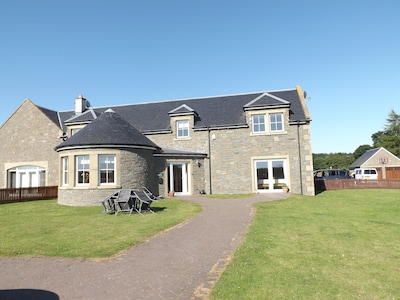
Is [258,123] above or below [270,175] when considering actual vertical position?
above

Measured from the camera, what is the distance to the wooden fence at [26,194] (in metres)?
20.0

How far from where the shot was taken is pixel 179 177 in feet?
70.4

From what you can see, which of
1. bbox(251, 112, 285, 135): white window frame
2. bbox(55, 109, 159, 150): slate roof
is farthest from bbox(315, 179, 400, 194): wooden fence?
bbox(55, 109, 159, 150): slate roof

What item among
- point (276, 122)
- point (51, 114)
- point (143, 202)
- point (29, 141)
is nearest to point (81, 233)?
point (143, 202)

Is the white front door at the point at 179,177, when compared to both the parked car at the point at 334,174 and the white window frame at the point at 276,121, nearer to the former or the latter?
the white window frame at the point at 276,121

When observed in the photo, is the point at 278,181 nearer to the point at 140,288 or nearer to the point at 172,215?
the point at 172,215

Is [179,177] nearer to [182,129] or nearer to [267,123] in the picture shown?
[182,129]

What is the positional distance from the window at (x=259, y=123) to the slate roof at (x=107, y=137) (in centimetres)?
794

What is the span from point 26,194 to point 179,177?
11632mm

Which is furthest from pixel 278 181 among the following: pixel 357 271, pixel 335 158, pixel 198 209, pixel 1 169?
pixel 335 158

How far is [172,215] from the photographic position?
12.4 metres

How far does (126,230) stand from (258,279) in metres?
5.70

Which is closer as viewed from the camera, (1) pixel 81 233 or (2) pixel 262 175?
(1) pixel 81 233

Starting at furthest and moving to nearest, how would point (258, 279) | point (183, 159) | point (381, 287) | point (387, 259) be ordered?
point (183, 159) → point (387, 259) → point (258, 279) → point (381, 287)
